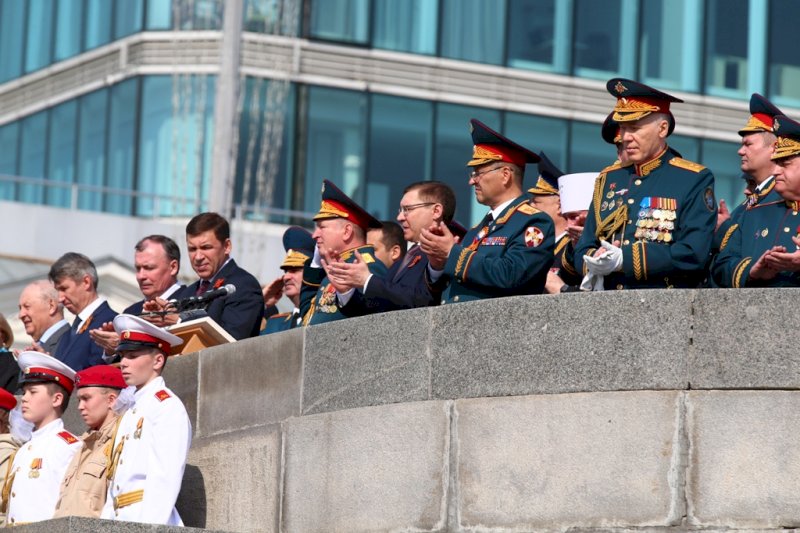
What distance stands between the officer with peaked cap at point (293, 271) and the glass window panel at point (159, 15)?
18.4 metres

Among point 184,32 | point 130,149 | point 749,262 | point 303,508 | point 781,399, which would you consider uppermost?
point 184,32

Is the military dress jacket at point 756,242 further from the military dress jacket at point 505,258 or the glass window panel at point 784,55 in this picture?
the glass window panel at point 784,55

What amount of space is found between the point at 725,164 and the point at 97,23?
37.3ft

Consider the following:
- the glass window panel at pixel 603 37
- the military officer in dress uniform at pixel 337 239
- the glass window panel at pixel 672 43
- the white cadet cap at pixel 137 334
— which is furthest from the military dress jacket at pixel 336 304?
the glass window panel at pixel 672 43

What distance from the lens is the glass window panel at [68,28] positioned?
32.0 metres

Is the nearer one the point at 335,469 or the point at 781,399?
the point at 781,399

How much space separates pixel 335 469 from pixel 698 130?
22627 millimetres

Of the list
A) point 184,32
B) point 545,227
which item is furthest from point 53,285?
point 184,32

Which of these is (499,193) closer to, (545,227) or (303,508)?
(545,227)

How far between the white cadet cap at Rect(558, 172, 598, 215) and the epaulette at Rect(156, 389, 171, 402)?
2442 mm

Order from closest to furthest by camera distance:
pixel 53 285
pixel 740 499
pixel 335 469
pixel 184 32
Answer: pixel 740 499 < pixel 335 469 < pixel 53 285 < pixel 184 32

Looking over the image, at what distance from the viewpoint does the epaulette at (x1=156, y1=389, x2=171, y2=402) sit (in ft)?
31.1

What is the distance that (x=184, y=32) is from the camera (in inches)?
1187

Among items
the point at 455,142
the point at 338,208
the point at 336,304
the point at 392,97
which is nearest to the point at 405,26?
the point at 392,97
